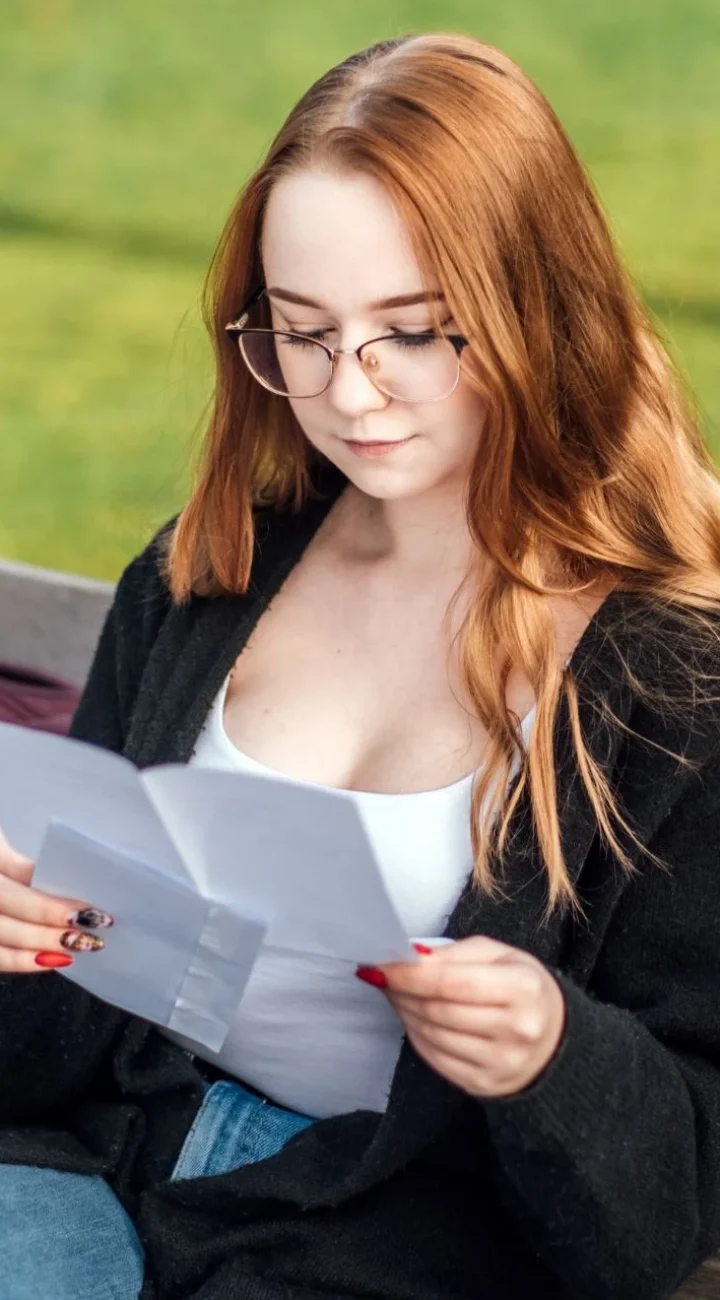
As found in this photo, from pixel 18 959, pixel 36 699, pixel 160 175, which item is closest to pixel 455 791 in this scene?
pixel 18 959

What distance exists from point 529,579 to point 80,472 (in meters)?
2.06

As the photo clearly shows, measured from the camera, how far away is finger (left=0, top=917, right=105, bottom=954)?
1.26 meters

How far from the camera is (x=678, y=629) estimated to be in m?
1.41

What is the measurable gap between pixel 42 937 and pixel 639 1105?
47 centimetres

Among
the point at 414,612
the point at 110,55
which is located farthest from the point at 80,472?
the point at 414,612

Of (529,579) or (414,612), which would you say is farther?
(414,612)

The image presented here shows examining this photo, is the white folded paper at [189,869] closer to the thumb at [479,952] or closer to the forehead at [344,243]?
the thumb at [479,952]

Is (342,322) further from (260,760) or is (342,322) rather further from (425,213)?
(260,760)

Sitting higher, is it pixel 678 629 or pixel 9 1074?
pixel 678 629

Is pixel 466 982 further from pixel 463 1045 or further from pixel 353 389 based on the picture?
pixel 353 389

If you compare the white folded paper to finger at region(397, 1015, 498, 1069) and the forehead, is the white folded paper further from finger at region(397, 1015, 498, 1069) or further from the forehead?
the forehead

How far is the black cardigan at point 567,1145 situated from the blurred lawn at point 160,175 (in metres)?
1.53

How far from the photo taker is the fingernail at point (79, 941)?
126 centimetres

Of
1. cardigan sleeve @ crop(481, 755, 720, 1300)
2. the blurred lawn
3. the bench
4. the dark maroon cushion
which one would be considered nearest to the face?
cardigan sleeve @ crop(481, 755, 720, 1300)
